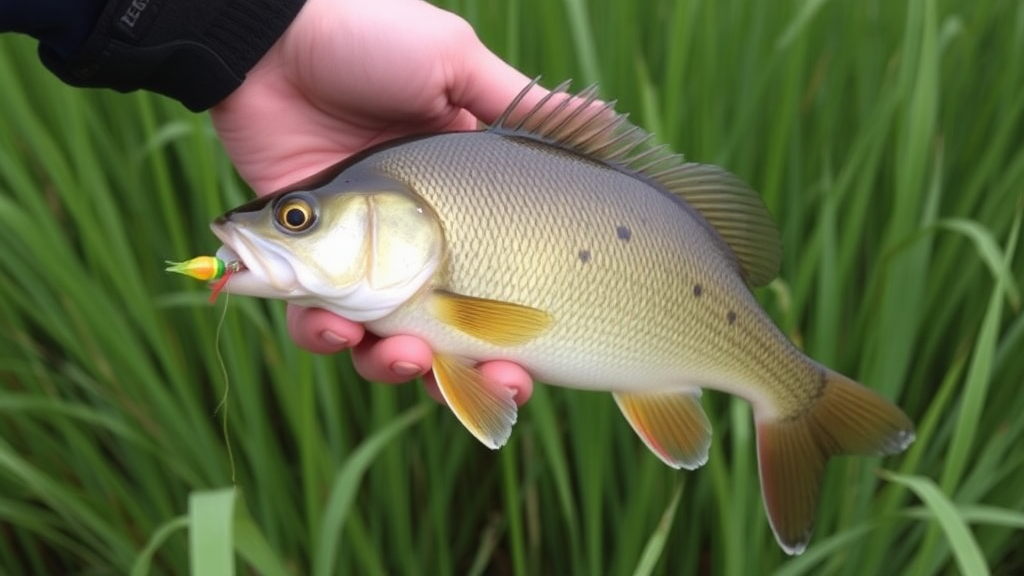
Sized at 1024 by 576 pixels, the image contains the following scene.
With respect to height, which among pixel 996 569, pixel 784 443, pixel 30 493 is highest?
pixel 784 443

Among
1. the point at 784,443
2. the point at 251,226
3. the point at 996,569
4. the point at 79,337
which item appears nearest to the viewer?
the point at 251,226

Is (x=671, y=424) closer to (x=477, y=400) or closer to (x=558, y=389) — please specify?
(x=477, y=400)

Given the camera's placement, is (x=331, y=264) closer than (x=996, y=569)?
Yes

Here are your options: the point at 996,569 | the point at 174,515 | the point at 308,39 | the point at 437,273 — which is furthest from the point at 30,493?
the point at 996,569

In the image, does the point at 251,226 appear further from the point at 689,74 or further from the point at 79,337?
the point at 689,74

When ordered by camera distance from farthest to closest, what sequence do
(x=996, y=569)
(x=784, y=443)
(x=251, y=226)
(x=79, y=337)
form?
(x=996, y=569), (x=79, y=337), (x=784, y=443), (x=251, y=226)

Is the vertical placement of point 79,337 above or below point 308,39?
below

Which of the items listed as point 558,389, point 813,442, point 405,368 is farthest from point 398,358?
point 558,389
